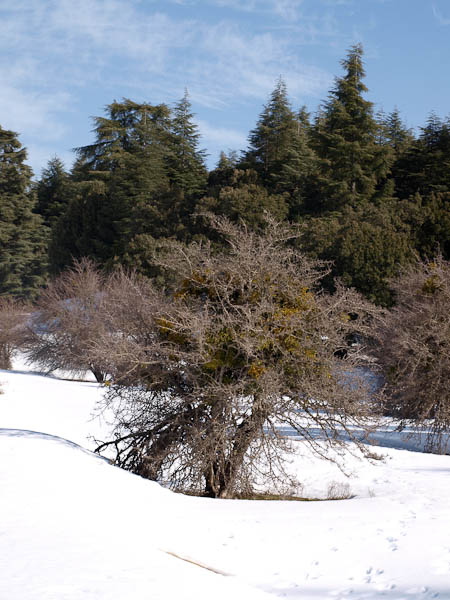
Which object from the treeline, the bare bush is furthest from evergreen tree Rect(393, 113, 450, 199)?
the bare bush

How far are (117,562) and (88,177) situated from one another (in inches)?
2056

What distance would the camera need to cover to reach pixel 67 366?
→ 2748 centimetres

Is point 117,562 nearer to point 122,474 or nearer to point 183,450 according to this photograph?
point 122,474

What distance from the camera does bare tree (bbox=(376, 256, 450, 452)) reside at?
14797mm

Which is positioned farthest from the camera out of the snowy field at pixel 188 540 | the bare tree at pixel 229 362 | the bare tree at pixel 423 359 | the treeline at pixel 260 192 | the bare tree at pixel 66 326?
the treeline at pixel 260 192

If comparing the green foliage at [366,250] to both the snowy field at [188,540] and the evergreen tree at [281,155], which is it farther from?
the snowy field at [188,540]

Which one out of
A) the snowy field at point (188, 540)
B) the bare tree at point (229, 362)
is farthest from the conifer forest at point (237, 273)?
the snowy field at point (188, 540)

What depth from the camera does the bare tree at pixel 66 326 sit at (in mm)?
A: 26203

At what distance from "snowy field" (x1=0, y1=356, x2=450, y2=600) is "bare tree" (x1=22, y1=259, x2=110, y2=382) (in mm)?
16850

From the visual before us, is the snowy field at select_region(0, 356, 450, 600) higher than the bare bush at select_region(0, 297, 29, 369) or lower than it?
lower

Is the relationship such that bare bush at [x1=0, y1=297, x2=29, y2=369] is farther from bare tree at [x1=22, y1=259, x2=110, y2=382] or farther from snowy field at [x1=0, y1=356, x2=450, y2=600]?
snowy field at [x1=0, y1=356, x2=450, y2=600]

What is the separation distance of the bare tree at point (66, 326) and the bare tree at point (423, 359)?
1257 centimetres

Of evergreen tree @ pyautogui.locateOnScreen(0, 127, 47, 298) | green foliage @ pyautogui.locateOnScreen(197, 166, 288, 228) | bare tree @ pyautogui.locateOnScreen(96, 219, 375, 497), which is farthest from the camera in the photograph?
evergreen tree @ pyautogui.locateOnScreen(0, 127, 47, 298)

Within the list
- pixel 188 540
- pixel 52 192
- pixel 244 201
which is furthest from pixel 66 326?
pixel 52 192
